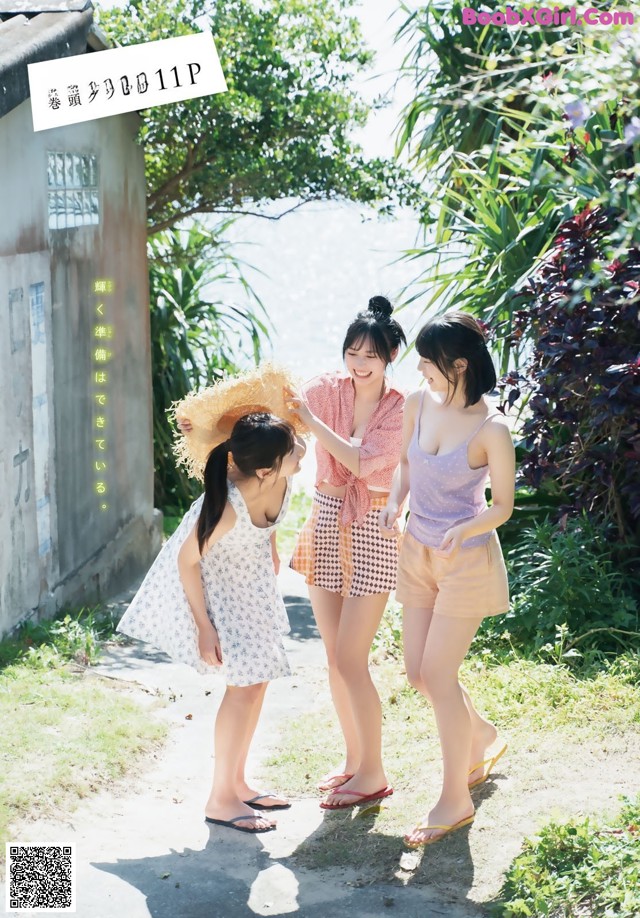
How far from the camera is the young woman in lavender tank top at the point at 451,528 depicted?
3.71m

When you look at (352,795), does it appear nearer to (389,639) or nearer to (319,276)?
(389,639)

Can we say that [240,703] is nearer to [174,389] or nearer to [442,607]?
[442,607]

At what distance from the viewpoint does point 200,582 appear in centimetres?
398

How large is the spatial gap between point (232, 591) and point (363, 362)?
92cm

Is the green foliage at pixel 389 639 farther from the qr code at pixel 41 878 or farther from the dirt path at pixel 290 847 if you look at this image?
the qr code at pixel 41 878

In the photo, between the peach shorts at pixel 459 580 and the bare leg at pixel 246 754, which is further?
the bare leg at pixel 246 754

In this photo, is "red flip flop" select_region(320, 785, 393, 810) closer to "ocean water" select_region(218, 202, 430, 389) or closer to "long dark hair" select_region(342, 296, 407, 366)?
"long dark hair" select_region(342, 296, 407, 366)

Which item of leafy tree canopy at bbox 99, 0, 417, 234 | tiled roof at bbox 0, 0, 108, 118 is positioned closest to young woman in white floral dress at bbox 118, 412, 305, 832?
tiled roof at bbox 0, 0, 108, 118

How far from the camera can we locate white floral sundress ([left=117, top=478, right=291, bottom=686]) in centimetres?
399

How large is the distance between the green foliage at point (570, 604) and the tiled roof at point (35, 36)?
3.30 meters

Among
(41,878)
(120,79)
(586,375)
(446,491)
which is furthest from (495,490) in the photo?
(120,79)

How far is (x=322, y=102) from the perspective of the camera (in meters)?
7.66

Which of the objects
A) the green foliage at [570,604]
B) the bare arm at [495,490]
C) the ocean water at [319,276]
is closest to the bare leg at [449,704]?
the bare arm at [495,490]

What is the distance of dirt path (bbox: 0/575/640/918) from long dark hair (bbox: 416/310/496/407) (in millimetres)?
1402
